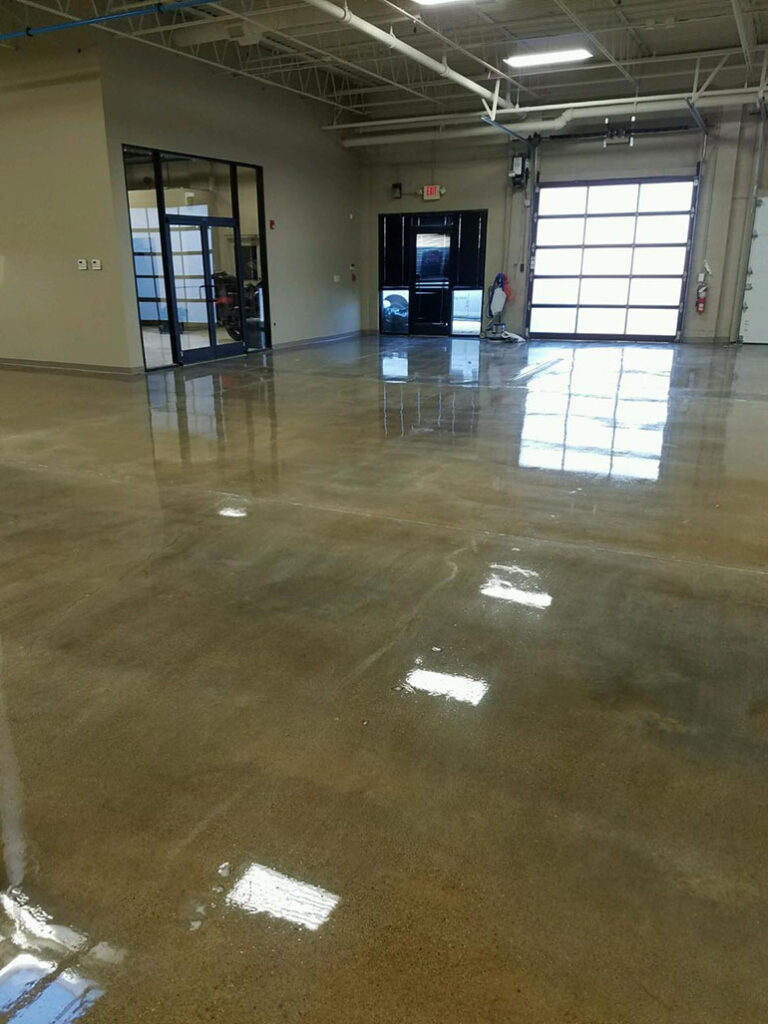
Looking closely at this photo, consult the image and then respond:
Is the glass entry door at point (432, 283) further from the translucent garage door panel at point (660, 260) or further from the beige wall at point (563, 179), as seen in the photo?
the translucent garage door panel at point (660, 260)

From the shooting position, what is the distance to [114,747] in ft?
7.40

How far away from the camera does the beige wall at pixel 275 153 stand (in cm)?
907

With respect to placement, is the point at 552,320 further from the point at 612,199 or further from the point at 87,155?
the point at 87,155

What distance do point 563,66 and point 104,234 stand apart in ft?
24.5

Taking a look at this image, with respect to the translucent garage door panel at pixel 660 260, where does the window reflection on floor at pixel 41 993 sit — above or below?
below

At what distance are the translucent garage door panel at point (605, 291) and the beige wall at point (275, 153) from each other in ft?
15.6

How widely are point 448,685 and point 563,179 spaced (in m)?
13.1

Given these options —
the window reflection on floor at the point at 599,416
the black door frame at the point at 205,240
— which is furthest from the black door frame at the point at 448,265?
the window reflection on floor at the point at 599,416

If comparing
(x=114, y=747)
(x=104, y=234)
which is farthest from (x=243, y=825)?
(x=104, y=234)

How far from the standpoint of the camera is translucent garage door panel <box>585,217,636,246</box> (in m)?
13.2

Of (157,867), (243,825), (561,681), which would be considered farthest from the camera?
(561,681)

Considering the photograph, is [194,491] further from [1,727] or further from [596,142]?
[596,142]

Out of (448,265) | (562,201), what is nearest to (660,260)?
(562,201)

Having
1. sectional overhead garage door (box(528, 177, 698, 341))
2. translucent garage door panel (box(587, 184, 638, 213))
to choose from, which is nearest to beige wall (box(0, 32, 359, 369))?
sectional overhead garage door (box(528, 177, 698, 341))
